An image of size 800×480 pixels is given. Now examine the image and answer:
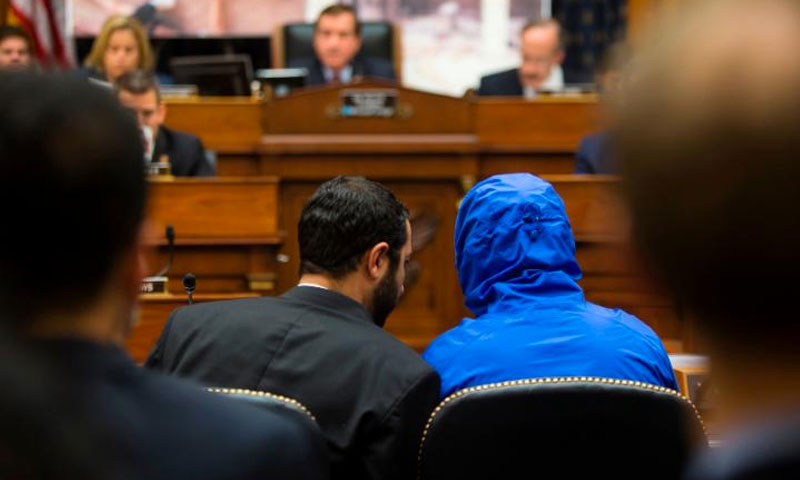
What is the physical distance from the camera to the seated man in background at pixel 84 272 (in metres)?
0.92

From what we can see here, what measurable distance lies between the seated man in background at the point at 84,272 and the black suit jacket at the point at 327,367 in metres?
1.23

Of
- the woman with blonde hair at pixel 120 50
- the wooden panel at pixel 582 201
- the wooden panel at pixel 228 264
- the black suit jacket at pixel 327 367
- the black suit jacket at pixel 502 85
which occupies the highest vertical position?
the woman with blonde hair at pixel 120 50

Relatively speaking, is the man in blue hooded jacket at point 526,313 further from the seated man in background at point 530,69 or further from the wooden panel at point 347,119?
the seated man in background at point 530,69

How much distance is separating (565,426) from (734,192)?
139 cm

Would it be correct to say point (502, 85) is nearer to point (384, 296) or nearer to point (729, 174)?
point (384, 296)

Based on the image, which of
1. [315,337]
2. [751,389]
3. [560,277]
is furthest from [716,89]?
[560,277]

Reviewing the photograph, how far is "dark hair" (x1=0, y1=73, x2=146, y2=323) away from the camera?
0.92 metres

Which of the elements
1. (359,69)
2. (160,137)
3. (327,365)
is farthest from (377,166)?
(327,365)

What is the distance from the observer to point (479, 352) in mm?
2465

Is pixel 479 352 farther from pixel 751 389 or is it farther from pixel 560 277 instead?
pixel 751 389

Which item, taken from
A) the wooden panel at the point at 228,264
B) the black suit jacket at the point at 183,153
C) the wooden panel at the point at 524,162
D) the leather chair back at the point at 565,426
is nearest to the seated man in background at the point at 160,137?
the black suit jacket at the point at 183,153

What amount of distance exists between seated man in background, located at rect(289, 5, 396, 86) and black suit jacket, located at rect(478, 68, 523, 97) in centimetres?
68

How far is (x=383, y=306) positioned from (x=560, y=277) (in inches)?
15.5

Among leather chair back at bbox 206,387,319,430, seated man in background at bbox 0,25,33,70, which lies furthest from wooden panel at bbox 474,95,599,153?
leather chair back at bbox 206,387,319,430
